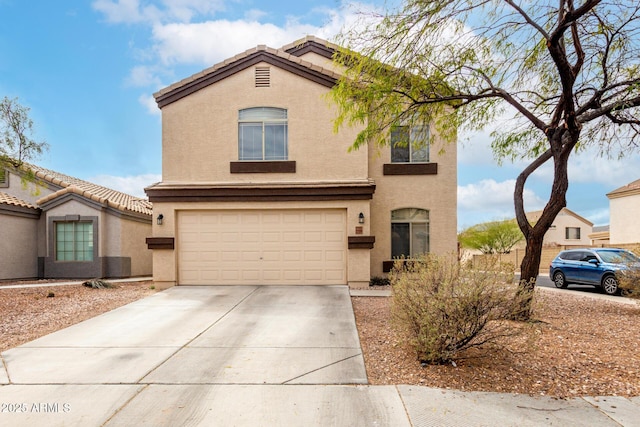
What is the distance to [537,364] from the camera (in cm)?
571

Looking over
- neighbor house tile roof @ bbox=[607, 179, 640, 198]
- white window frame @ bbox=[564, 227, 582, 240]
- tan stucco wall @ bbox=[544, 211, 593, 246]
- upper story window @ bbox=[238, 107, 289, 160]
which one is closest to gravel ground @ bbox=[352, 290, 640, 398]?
upper story window @ bbox=[238, 107, 289, 160]

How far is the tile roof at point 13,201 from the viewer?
16.9 m

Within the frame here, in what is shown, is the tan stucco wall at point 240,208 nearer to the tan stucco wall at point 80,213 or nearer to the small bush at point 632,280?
the tan stucco wall at point 80,213

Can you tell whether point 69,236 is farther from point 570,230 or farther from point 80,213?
point 570,230

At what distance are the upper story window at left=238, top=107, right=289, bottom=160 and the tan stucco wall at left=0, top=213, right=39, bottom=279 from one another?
35.8ft

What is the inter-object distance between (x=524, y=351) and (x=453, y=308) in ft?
5.31

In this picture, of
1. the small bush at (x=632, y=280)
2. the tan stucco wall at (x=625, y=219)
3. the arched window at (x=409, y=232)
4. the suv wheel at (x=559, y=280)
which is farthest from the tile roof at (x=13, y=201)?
the tan stucco wall at (x=625, y=219)

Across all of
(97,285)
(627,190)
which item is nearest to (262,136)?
(97,285)

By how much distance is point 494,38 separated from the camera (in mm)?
8844

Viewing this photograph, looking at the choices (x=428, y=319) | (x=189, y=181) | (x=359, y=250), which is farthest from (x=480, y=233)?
(x=428, y=319)

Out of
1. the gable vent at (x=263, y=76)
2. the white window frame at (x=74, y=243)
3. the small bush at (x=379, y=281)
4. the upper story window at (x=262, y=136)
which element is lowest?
the small bush at (x=379, y=281)

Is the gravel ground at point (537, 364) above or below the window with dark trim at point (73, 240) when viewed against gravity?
below

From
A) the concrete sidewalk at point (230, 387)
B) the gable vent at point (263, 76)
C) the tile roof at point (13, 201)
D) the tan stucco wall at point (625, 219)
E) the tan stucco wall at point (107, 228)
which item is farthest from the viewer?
the tan stucco wall at point (625, 219)

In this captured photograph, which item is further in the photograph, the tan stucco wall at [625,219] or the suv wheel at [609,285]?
the tan stucco wall at [625,219]
